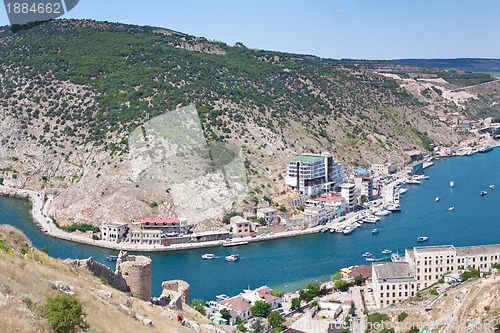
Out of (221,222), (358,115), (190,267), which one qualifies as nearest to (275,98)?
(358,115)

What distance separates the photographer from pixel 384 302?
2095 centimetres

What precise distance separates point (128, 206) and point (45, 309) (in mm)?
26884

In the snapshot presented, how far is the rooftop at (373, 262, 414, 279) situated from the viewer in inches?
851

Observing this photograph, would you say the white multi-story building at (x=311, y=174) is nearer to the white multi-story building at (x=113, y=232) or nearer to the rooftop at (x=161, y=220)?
the rooftop at (x=161, y=220)

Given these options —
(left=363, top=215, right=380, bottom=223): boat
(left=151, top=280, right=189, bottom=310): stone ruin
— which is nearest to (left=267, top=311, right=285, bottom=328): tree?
(left=151, top=280, right=189, bottom=310): stone ruin

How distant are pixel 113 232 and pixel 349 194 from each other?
1484cm

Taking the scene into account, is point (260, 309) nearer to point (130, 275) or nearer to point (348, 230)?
point (130, 275)

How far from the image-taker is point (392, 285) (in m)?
21.1

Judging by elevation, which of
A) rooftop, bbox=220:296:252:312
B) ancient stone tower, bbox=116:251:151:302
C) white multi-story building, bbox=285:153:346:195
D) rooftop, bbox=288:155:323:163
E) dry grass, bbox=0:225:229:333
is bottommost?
rooftop, bbox=220:296:252:312

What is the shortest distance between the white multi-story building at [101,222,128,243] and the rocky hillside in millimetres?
1415

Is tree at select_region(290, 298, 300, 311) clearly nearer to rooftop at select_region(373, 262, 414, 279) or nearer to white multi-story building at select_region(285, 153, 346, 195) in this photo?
rooftop at select_region(373, 262, 414, 279)

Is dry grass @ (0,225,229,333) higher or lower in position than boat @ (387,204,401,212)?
higher

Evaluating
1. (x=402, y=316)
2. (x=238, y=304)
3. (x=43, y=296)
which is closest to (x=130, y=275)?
(x=43, y=296)

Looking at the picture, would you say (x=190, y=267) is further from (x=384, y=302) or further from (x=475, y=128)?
(x=475, y=128)
